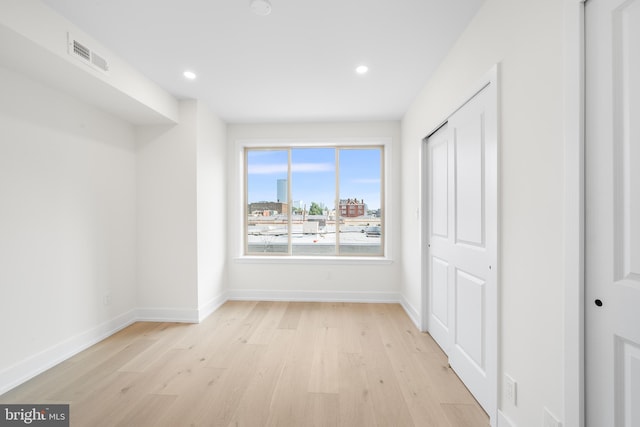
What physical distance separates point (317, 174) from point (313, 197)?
0.37 meters

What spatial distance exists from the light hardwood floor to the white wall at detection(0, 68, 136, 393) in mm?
259

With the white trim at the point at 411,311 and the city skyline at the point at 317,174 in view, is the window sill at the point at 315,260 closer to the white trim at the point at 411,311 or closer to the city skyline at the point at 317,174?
the white trim at the point at 411,311

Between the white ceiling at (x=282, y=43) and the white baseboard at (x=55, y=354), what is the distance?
2.60m

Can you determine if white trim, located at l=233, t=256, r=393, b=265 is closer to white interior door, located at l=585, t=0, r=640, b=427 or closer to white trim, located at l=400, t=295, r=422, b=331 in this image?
white trim, located at l=400, t=295, r=422, b=331

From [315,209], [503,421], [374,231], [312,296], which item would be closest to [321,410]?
[503,421]

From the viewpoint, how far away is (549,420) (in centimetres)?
123

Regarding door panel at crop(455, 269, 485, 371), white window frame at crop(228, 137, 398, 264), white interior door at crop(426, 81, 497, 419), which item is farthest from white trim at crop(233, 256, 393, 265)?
door panel at crop(455, 269, 485, 371)

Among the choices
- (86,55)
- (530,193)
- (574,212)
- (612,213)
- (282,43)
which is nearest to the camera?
(612,213)

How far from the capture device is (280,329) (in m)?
3.01

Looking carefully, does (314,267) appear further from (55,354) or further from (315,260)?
(55,354)

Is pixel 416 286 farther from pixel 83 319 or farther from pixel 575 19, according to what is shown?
pixel 83 319

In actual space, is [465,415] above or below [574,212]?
below

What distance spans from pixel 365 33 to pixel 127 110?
2.52m

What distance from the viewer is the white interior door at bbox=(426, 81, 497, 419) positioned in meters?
1.67
